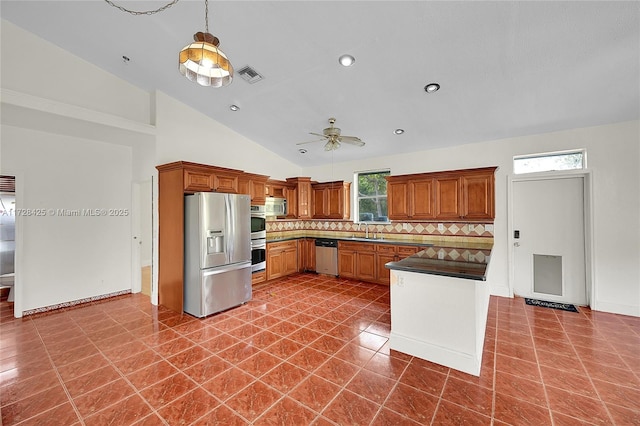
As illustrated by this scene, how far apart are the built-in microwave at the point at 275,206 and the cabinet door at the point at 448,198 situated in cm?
330

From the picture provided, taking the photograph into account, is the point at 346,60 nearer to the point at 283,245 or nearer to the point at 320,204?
the point at 320,204

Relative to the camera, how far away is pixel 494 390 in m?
2.12

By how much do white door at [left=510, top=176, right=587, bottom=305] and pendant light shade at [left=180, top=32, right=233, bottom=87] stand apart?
4.69 meters

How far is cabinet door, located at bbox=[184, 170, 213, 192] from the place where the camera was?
3.76 metres

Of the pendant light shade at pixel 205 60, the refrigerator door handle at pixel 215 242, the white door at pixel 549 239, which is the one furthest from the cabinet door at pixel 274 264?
the white door at pixel 549 239

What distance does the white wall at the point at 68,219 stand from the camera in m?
3.78

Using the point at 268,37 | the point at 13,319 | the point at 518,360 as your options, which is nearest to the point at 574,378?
the point at 518,360

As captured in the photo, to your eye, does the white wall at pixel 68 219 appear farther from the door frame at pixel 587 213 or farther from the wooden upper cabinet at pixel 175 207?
the door frame at pixel 587 213

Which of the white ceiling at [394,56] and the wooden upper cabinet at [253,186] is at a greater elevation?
the white ceiling at [394,56]

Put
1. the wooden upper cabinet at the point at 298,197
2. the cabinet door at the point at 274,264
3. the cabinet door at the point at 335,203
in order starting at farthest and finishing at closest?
the wooden upper cabinet at the point at 298,197
the cabinet door at the point at 335,203
the cabinet door at the point at 274,264

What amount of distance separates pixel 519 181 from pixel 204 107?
5.43 meters

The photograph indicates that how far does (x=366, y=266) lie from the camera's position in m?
5.39

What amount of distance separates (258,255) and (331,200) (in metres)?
2.24

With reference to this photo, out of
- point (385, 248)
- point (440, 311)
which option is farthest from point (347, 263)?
point (440, 311)
